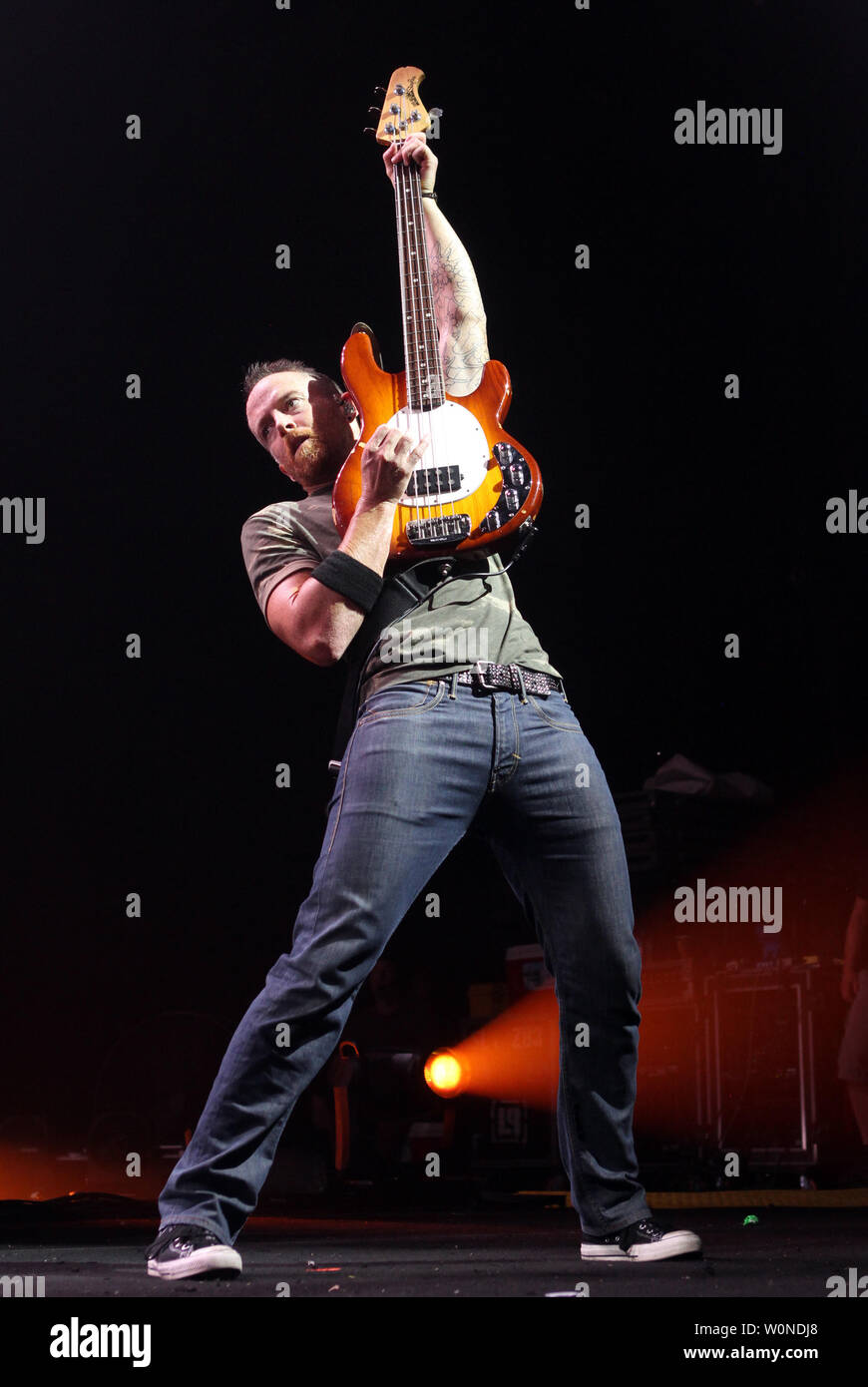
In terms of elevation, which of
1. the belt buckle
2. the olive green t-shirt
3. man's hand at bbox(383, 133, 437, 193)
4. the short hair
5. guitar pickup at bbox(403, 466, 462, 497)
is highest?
man's hand at bbox(383, 133, 437, 193)

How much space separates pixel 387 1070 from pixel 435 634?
316 centimetres

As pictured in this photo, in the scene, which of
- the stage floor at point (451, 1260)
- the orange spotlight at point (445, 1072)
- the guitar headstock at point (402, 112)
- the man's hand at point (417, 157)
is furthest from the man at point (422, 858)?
the orange spotlight at point (445, 1072)

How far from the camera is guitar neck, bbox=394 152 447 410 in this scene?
97.1 inches

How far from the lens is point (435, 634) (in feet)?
7.70

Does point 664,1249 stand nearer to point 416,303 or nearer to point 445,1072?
point 416,303

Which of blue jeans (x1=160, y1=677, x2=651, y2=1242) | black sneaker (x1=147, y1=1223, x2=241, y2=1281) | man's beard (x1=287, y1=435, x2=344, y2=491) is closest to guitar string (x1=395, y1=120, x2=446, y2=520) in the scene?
man's beard (x1=287, y1=435, x2=344, y2=491)

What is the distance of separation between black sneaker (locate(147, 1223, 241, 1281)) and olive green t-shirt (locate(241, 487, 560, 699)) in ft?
2.85

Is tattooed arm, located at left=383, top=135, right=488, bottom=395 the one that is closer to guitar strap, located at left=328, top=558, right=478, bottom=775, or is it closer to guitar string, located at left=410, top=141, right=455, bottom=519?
guitar string, located at left=410, top=141, right=455, bottom=519

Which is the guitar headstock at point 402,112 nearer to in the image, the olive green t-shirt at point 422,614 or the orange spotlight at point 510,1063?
the olive green t-shirt at point 422,614

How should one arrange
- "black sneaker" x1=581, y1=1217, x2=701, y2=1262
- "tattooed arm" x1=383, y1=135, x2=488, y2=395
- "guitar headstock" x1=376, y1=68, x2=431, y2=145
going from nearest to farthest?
"black sneaker" x1=581, y1=1217, x2=701, y2=1262, "tattooed arm" x1=383, y1=135, x2=488, y2=395, "guitar headstock" x1=376, y1=68, x2=431, y2=145

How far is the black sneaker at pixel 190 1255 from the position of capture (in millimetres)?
2035

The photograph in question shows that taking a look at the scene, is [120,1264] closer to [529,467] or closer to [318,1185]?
[529,467]

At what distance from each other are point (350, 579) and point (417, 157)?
2.79ft
